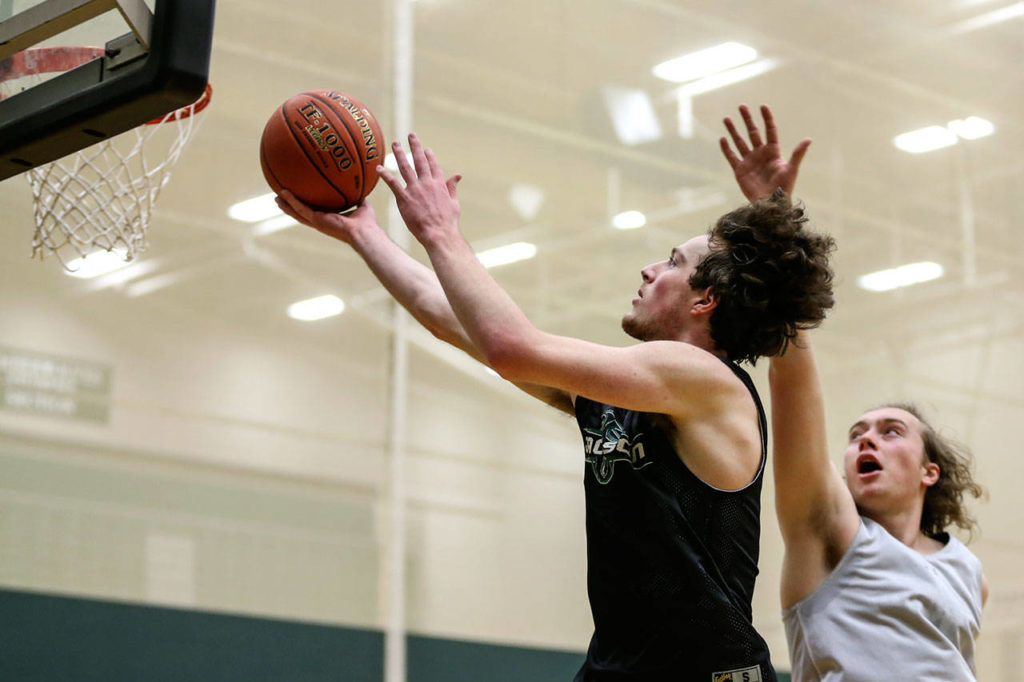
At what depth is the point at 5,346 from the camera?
613 cm

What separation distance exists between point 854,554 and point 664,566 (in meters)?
1.16

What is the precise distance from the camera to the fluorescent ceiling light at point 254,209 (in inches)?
273

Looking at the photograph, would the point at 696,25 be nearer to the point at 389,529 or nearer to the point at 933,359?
the point at 933,359

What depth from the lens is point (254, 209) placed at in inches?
275

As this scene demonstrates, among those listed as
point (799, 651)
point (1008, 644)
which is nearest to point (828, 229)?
point (1008, 644)

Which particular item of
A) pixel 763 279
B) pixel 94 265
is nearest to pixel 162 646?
pixel 94 265

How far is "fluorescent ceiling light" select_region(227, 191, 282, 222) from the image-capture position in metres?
6.94

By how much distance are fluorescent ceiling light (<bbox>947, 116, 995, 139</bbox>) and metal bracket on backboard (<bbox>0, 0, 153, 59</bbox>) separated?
696 cm

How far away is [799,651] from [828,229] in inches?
207

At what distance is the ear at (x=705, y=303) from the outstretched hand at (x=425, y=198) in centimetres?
53

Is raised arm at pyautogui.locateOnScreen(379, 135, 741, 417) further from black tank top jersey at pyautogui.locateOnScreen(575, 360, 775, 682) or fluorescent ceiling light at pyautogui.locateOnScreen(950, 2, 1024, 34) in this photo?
fluorescent ceiling light at pyautogui.locateOnScreen(950, 2, 1024, 34)

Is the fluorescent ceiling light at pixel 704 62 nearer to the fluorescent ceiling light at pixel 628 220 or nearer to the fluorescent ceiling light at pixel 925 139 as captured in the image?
the fluorescent ceiling light at pixel 628 220

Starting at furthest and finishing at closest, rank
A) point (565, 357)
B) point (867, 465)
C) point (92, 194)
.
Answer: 1. point (92, 194)
2. point (867, 465)
3. point (565, 357)

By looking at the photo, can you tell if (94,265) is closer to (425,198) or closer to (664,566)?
(425,198)
